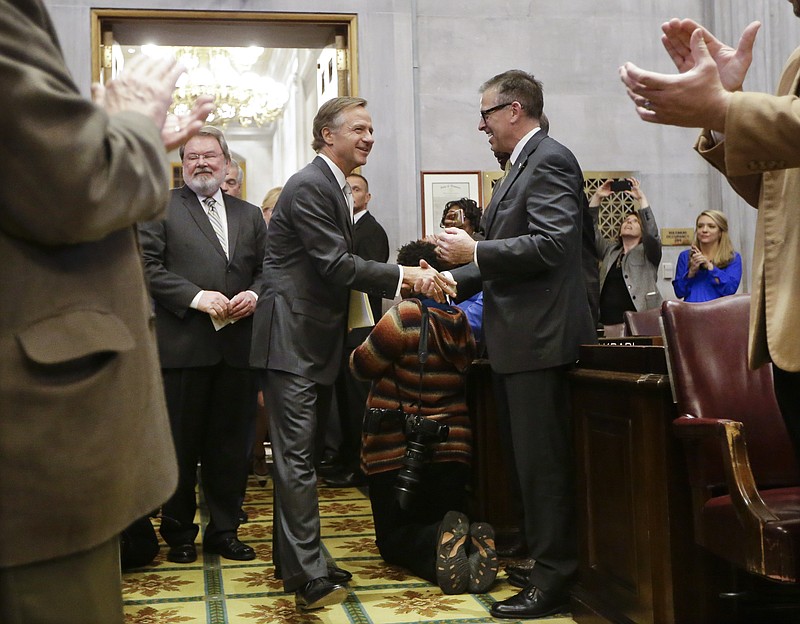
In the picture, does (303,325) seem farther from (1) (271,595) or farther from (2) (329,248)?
(1) (271,595)

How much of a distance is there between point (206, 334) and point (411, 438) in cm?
110

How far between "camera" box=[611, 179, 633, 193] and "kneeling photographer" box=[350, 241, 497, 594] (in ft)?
10.6

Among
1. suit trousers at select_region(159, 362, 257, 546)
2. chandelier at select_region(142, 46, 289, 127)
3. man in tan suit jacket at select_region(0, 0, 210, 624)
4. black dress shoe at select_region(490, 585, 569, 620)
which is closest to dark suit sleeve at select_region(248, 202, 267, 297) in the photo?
suit trousers at select_region(159, 362, 257, 546)

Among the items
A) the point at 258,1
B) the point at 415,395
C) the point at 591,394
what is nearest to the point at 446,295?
the point at 415,395

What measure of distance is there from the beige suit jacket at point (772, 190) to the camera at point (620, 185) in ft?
16.4

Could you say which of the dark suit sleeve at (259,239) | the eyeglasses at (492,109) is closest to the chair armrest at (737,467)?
the eyeglasses at (492,109)

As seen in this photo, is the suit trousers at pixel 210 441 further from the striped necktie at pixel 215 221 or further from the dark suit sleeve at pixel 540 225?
the dark suit sleeve at pixel 540 225

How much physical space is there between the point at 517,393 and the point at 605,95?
4.33 meters

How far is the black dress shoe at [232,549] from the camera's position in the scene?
14.0 feet

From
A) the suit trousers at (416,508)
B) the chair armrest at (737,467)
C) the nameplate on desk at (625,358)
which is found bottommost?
the suit trousers at (416,508)

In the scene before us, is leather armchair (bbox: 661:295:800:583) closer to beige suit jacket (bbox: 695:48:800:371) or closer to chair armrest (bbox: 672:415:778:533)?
chair armrest (bbox: 672:415:778:533)

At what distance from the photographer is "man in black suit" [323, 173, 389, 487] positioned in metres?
6.15

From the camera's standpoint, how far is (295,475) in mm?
3479

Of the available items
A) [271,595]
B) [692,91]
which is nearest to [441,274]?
[271,595]
